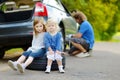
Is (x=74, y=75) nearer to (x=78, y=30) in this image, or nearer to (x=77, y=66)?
(x=77, y=66)

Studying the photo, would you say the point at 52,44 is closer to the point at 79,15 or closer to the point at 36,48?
the point at 36,48

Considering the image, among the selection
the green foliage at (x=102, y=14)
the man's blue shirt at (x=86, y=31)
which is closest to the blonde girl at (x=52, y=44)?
the man's blue shirt at (x=86, y=31)

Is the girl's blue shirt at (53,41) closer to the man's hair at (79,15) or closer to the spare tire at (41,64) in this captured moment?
the spare tire at (41,64)

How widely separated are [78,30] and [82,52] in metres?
0.75

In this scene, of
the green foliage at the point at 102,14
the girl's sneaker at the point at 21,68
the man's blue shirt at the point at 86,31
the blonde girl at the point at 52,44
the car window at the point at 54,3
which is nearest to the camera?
the girl's sneaker at the point at 21,68

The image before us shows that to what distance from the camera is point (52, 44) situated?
9.57 metres

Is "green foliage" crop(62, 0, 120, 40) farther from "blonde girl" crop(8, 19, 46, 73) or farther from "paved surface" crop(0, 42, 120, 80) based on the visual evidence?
"blonde girl" crop(8, 19, 46, 73)

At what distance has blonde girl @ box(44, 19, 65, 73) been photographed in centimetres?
939

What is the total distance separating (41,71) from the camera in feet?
31.3

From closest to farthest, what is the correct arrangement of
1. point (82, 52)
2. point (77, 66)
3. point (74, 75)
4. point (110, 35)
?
point (74, 75) → point (77, 66) → point (82, 52) → point (110, 35)

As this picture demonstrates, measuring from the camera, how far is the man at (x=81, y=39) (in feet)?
42.4

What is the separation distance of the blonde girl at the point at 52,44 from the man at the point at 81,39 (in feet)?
10.8

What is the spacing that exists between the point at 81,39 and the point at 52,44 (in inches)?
138

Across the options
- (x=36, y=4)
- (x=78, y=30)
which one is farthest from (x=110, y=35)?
(x=36, y=4)
